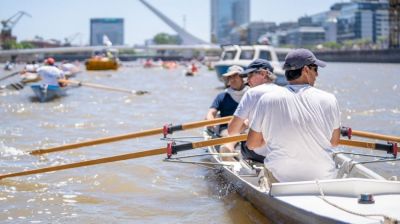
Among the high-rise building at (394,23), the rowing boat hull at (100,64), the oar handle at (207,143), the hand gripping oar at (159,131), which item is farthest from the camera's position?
the high-rise building at (394,23)

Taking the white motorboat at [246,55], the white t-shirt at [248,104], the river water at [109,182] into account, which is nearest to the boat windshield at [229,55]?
the white motorboat at [246,55]

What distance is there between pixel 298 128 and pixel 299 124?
1.3 inches

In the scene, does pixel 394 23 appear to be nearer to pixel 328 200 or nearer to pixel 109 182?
pixel 109 182

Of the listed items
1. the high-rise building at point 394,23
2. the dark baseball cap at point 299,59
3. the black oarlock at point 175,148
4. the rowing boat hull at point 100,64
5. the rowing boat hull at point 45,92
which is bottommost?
the rowing boat hull at point 100,64

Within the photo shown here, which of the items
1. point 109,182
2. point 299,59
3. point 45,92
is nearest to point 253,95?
point 299,59

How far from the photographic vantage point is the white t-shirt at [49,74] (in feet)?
65.8

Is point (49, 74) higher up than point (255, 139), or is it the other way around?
point (255, 139)

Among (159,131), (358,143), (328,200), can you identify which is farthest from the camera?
(159,131)

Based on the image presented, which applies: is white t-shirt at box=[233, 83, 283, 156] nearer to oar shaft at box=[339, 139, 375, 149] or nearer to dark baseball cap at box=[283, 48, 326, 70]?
dark baseball cap at box=[283, 48, 326, 70]

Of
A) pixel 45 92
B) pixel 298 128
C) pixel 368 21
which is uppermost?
pixel 368 21

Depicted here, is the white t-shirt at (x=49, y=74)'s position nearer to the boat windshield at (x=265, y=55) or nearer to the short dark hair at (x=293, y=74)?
the boat windshield at (x=265, y=55)

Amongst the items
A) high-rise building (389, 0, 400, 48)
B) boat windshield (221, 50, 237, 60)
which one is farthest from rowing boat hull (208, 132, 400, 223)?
high-rise building (389, 0, 400, 48)

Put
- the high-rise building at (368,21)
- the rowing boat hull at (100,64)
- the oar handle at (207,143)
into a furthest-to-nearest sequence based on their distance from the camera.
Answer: the high-rise building at (368,21)
the rowing boat hull at (100,64)
the oar handle at (207,143)

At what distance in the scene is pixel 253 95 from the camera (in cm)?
608
